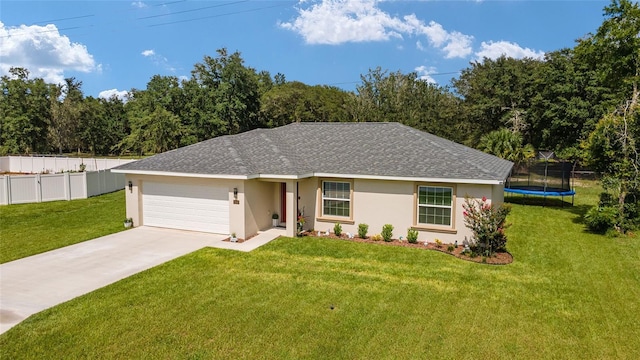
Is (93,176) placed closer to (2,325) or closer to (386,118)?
(2,325)

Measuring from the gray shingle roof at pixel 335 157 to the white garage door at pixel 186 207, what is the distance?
0.90m

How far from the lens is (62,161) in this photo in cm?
3416

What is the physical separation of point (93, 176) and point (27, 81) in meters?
48.1

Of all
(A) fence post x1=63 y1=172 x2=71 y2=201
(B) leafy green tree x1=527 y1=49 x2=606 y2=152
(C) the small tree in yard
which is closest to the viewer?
(C) the small tree in yard

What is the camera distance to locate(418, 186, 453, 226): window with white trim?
1302 cm

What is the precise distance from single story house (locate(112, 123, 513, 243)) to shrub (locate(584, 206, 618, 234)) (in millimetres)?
4338

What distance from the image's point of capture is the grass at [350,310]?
6.39 metres

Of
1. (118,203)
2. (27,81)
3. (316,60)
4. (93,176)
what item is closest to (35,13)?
(93,176)

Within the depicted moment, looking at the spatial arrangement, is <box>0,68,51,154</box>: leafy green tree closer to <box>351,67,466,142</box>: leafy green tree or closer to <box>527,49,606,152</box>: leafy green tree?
<box>351,67,466,142</box>: leafy green tree

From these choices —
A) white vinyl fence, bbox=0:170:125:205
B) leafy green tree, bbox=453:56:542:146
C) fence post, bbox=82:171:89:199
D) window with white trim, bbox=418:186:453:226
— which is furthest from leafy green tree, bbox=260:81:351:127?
window with white trim, bbox=418:186:453:226

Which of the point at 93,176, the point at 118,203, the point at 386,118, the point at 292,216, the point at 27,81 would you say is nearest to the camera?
the point at 292,216

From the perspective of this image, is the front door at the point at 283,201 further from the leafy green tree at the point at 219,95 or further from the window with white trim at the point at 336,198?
the leafy green tree at the point at 219,95

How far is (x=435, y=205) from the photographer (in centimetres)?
1319

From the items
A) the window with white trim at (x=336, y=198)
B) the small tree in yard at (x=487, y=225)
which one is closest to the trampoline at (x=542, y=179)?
the small tree in yard at (x=487, y=225)
